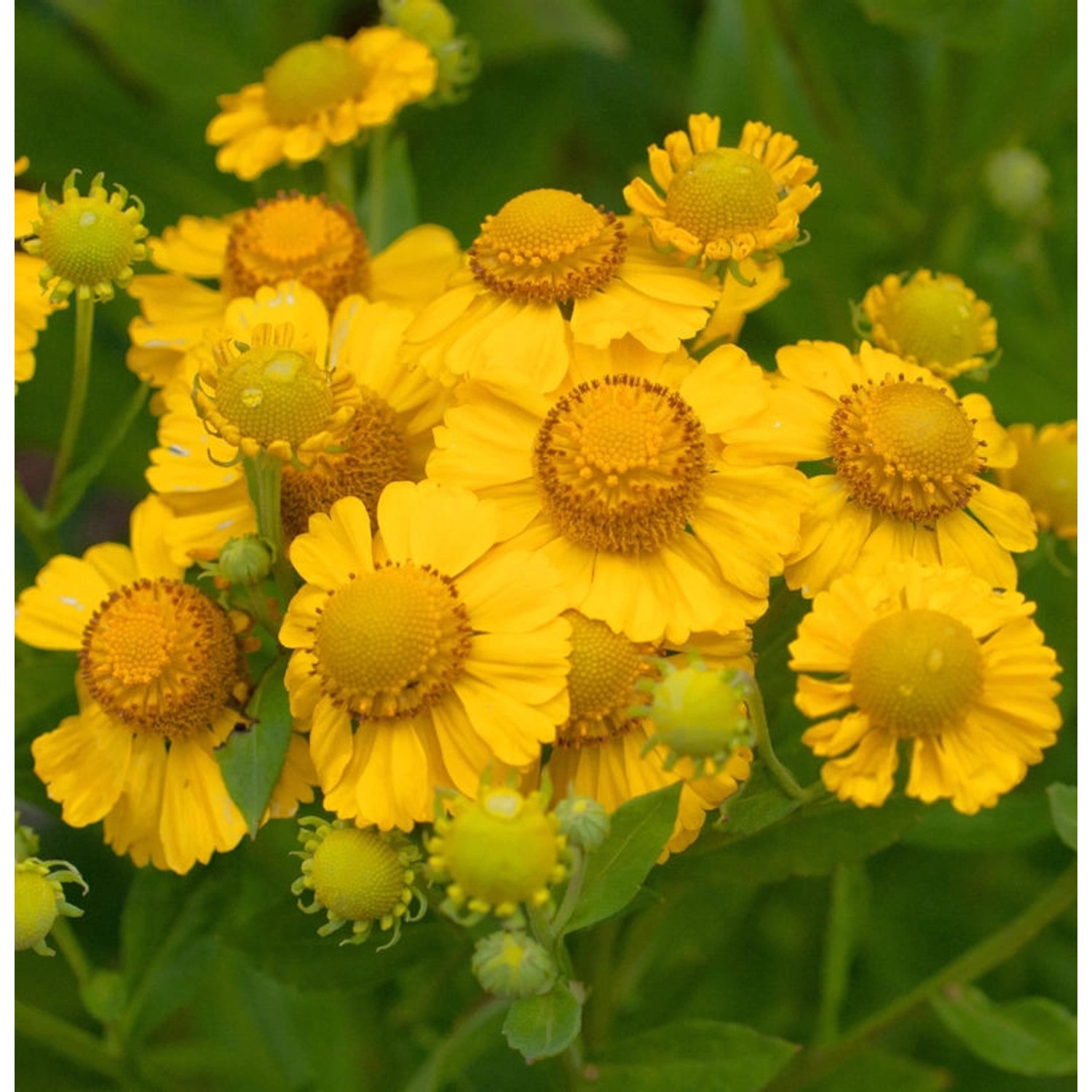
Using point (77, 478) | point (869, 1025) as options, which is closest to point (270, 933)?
point (77, 478)

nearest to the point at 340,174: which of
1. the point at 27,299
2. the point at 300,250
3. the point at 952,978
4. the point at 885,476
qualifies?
the point at 300,250

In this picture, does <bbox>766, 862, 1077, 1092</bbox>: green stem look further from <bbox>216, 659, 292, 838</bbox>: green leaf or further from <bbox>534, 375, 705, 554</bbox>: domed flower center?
<bbox>216, 659, 292, 838</bbox>: green leaf

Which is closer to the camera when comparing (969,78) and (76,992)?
(76,992)

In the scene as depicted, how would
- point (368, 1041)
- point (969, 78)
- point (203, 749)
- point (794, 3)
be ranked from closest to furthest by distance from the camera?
1. point (203, 749)
2. point (368, 1041)
3. point (794, 3)
4. point (969, 78)

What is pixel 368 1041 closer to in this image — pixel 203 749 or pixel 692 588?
pixel 203 749

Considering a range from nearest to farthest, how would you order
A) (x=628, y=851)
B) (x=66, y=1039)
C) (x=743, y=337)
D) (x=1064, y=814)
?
1. (x=628, y=851)
2. (x=1064, y=814)
3. (x=66, y=1039)
4. (x=743, y=337)

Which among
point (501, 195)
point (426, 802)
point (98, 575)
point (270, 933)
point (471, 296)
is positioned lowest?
point (270, 933)

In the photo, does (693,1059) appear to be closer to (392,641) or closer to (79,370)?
(392,641)

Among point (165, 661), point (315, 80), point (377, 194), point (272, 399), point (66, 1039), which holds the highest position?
point (315, 80)
